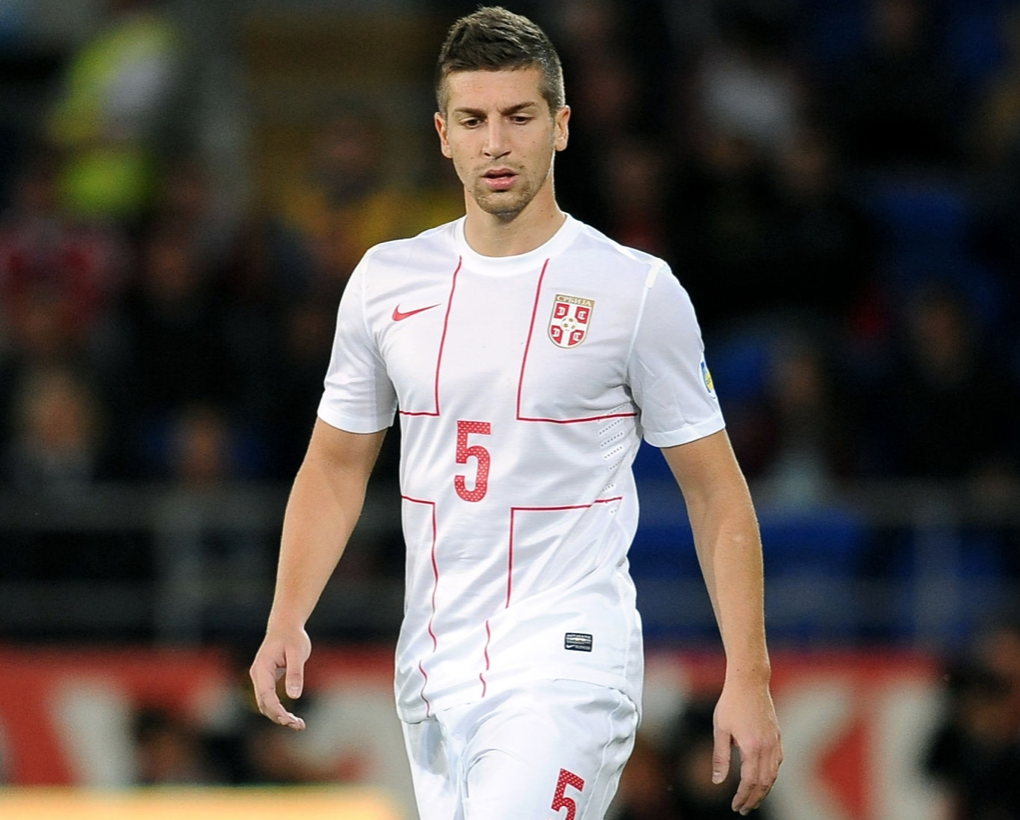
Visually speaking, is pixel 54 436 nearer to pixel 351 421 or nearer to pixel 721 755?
pixel 351 421

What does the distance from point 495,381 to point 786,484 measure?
18.4 feet

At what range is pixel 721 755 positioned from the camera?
4016 millimetres

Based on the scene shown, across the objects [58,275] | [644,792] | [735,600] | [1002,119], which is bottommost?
[644,792]

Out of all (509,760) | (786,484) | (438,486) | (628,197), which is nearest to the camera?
(509,760)

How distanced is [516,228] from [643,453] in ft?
18.2

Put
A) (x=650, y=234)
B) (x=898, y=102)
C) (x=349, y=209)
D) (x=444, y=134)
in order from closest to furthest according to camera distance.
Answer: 1. (x=444, y=134)
2. (x=650, y=234)
3. (x=349, y=209)
4. (x=898, y=102)

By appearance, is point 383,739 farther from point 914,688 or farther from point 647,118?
point 647,118

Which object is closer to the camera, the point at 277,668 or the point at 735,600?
the point at 735,600

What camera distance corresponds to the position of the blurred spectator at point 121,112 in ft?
37.9

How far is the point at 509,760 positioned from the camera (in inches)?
161

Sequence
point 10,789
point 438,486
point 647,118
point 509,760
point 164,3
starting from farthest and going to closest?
point 164,3, point 647,118, point 10,789, point 438,486, point 509,760

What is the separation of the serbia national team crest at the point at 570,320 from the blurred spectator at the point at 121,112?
736 cm

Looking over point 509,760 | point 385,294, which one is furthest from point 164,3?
point 509,760

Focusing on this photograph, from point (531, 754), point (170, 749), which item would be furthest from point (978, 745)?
point (531, 754)
